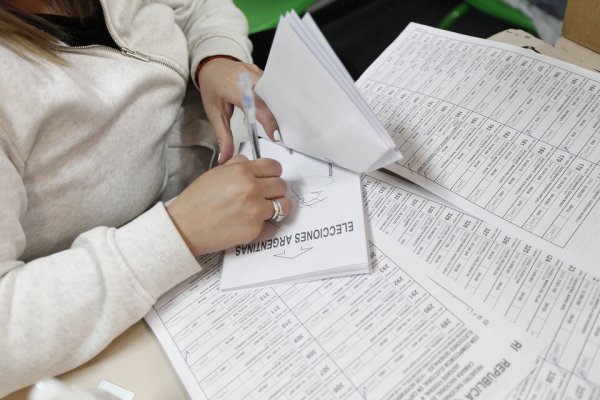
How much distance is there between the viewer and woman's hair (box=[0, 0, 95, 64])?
0.55 meters

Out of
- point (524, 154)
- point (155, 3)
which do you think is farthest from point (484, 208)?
point (155, 3)

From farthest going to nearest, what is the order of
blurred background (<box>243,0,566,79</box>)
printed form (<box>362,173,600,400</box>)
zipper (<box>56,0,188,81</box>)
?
blurred background (<box>243,0,566,79</box>)
zipper (<box>56,0,188,81</box>)
printed form (<box>362,173,600,400</box>)

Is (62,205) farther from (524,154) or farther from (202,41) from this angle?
(524,154)

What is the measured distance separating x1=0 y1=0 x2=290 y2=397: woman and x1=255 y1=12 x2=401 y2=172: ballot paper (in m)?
0.05

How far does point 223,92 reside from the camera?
71cm

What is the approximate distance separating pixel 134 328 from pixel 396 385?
283 millimetres

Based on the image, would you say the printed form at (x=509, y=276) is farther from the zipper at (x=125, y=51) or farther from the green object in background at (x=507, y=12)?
the green object in background at (x=507, y=12)

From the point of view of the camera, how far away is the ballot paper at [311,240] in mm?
539

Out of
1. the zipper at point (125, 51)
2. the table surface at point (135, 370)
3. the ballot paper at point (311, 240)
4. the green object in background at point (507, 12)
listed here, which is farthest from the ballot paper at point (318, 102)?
the green object in background at point (507, 12)

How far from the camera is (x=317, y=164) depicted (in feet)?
2.10

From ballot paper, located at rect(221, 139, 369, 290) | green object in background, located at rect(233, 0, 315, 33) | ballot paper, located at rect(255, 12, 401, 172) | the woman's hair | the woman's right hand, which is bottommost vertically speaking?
green object in background, located at rect(233, 0, 315, 33)

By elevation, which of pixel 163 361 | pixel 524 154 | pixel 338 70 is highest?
pixel 338 70

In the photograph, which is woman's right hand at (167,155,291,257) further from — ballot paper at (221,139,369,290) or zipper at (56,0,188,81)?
zipper at (56,0,188,81)

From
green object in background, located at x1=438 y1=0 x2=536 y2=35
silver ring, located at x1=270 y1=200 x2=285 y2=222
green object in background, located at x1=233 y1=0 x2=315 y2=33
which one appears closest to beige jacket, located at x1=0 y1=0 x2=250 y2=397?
silver ring, located at x1=270 y1=200 x2=285 y2=222
